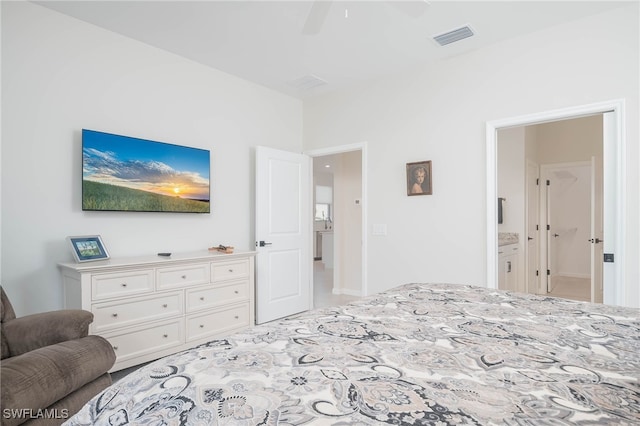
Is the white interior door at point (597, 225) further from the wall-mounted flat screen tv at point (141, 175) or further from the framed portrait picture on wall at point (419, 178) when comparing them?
the wall-mounted flat screen tv at point (141, 175)

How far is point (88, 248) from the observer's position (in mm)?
2688

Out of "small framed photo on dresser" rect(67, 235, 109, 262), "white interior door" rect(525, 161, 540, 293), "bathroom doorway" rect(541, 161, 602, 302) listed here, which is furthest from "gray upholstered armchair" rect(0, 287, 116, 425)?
"bathroom doorway" rect(541, 161, 602, 302)

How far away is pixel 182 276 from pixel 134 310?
0.44 m

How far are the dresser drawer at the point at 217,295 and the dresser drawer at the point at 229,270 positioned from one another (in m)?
0.07

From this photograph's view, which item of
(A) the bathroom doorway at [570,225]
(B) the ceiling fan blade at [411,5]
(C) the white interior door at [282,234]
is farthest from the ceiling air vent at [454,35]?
(A) the bathroom doorway at [570,225]

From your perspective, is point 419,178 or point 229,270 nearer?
point 229,270

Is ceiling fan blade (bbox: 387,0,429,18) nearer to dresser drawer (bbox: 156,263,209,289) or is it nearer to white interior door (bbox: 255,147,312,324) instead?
white interior door (bbox: 255,147,312,324)

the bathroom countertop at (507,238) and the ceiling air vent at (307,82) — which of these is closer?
the ceiling air vent at (307,82)

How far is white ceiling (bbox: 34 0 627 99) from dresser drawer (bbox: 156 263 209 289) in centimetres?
201

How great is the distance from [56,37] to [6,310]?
2040mm

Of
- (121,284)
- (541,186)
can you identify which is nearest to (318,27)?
(121,284)

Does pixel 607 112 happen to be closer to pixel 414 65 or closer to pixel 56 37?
pixel 414 65

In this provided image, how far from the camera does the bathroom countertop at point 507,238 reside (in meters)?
4.32

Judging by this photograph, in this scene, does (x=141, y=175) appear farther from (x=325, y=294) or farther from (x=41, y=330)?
(x=325, y=294)
